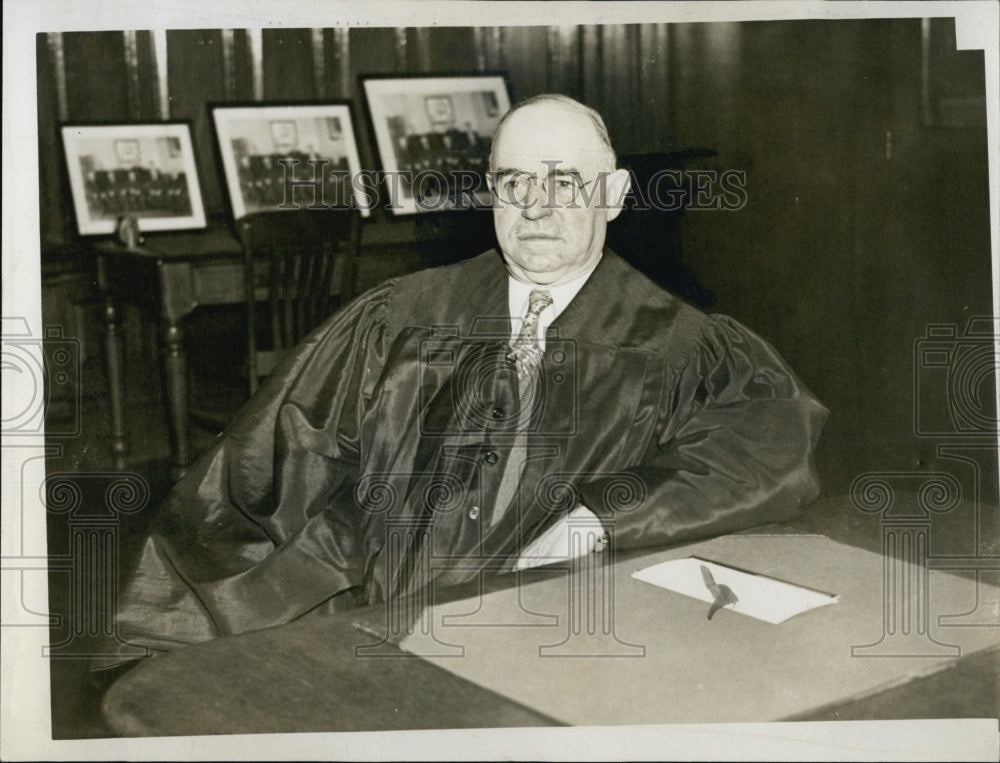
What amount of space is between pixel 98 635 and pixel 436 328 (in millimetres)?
1090

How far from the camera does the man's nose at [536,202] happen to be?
2.44m

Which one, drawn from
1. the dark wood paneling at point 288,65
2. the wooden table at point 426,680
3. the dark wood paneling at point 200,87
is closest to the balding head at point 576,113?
the dark wood paneling at point 288,65

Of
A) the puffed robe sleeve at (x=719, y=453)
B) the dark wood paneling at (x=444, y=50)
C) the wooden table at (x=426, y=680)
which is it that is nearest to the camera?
the wooden table at (x=426, y=680)

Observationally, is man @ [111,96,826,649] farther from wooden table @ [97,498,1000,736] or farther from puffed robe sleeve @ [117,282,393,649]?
wooden table @ [97,498,1000,736]

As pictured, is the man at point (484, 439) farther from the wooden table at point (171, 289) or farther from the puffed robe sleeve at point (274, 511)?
the wooden table at point (171, 289)

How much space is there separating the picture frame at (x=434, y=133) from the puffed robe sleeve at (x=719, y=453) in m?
0.66

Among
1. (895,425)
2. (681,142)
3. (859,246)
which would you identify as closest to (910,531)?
(895,425)

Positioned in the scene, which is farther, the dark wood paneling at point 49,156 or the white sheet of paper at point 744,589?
the dark wood paneling at point 49,156

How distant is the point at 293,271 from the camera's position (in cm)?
248

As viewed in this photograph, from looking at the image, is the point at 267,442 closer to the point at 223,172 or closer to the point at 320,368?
the point at 320,368

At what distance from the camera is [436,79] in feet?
8.18

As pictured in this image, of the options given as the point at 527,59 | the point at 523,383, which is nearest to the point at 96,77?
the point at 527,59

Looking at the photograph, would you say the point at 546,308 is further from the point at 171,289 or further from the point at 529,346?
the point at 171,289

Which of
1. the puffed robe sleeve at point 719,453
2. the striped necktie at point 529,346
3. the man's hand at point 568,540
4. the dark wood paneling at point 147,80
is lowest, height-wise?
the man's hand at point 568,540
